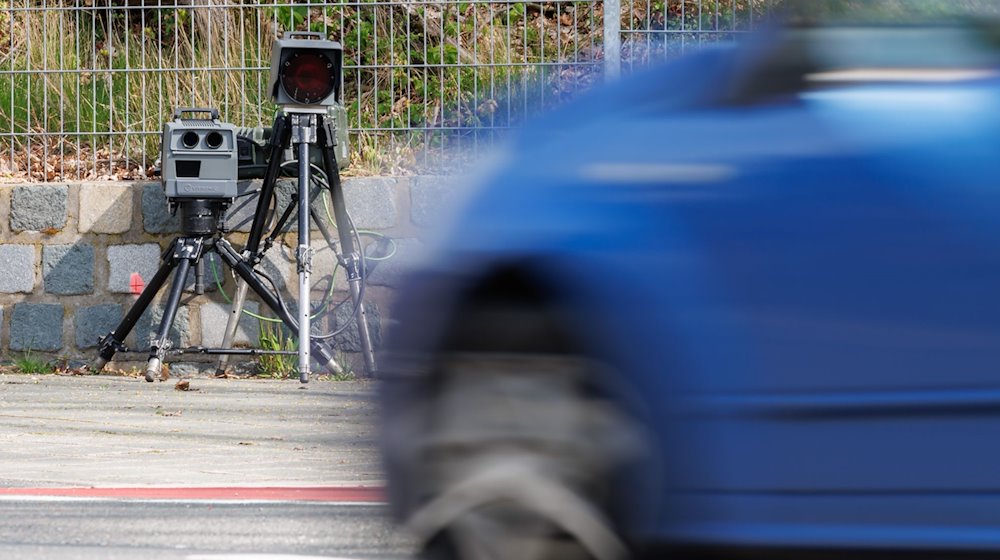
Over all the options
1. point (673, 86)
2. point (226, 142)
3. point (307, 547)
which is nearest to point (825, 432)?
point (673, 86)

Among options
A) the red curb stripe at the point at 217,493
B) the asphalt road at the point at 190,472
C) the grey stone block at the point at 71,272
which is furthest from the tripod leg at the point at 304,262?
the red curb stripe at the point at 217,493

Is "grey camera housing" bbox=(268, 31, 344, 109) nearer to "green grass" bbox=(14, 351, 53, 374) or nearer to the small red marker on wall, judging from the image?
the small red marker on wall

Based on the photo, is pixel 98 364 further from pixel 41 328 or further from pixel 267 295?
pixel 267 295

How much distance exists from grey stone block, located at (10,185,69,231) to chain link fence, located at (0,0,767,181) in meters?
0.28

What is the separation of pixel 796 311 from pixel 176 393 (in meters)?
→ 6.85

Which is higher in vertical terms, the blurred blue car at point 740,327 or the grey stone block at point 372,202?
the blurred blue car at point 740,327

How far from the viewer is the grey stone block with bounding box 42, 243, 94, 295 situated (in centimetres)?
1027

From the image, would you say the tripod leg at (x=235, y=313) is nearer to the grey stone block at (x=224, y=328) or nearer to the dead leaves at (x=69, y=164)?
the grey stone block at (x=224, y=328)

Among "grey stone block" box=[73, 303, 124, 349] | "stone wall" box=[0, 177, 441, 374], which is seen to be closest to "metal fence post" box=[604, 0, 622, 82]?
"stone wall" box=[0, 177, 441, 374]

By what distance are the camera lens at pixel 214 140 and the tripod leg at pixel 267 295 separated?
578mm

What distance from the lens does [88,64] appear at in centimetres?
1073

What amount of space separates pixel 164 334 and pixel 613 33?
10.7ft

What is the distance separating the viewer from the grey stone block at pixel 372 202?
10164 mm

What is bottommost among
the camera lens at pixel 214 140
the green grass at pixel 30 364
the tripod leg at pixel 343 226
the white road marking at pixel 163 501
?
the green grass at pixel 30 364
